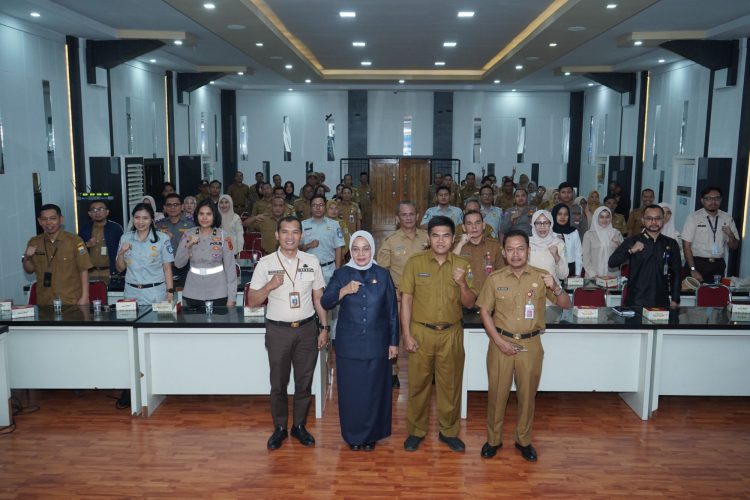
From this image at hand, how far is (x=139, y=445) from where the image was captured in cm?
509

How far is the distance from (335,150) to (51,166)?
1111cm

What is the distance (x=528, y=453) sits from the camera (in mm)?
4867

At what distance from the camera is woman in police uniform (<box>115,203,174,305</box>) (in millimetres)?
5855

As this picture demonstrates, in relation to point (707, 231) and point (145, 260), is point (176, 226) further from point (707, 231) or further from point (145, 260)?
point (707, 231)

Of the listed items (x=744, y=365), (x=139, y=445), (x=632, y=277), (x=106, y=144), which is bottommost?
(x=139, y=445)

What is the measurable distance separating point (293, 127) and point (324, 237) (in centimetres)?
1239

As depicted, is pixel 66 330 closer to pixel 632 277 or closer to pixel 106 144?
pixel 632 277

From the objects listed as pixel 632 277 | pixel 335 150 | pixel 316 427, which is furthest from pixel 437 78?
pixel 316 427

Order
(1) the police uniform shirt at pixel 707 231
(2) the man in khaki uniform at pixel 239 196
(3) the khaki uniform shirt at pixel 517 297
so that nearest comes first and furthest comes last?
(3) the khaki uniform shirt at pixel 517 297 → (1) the police uniform shirt at pixel 707 231 → (2) the man in khaki uniform at pixel 239 196

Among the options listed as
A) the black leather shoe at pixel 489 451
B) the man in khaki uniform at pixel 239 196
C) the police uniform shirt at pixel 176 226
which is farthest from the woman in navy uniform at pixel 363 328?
the man in khaki uniform at pixel 239 196

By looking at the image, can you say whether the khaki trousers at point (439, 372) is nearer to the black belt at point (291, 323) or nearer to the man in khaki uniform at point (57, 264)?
the black belt at point (291, 323)

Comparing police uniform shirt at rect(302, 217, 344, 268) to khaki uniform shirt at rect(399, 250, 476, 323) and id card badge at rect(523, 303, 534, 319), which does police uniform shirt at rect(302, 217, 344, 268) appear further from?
id card badge at rect(523, 303, 534, 319)

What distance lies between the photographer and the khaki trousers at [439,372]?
4703 mm

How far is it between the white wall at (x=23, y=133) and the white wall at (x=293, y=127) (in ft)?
32.8
